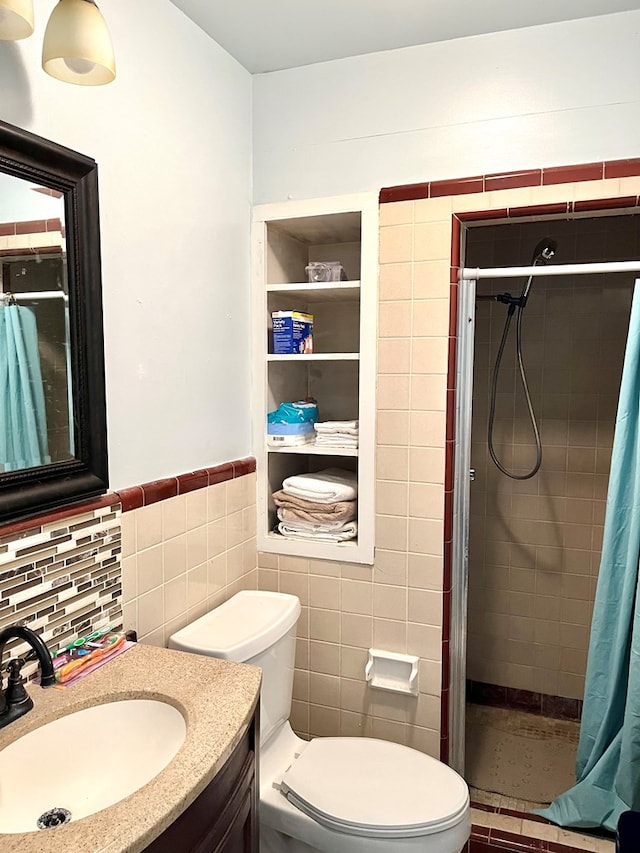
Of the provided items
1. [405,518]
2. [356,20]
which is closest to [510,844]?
[405,518]

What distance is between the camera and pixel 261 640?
1.70 metres

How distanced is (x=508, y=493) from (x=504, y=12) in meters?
1.85

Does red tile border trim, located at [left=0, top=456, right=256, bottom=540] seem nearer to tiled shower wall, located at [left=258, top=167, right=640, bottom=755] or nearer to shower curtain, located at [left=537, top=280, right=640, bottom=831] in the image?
tiled shower wall, located at [left=258, top=167, right=640, bottom=755]

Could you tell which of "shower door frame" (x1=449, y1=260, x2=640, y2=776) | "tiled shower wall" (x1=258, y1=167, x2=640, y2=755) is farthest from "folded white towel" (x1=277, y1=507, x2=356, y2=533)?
"shower door frame" (x1=449, y1=260, x2=640, y2=776)

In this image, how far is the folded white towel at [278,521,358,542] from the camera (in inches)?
84.0

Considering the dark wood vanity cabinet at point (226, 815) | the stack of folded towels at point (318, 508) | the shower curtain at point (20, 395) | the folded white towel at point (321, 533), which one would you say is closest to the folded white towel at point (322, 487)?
the stack of folded towels at point (318, 508)

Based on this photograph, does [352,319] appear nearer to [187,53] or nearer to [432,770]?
[187,53]

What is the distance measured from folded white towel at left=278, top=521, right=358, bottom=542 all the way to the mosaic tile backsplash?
2.47 feet

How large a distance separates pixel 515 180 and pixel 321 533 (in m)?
1.26

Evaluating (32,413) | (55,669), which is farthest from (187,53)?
(55,669)

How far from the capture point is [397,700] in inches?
82.4

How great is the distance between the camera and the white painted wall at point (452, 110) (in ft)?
5.82

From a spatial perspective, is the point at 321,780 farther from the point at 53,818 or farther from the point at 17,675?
the point at 17,675

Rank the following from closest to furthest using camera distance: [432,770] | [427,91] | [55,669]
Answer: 1. [55,669]
2. [432,770]
3. [427,91]
